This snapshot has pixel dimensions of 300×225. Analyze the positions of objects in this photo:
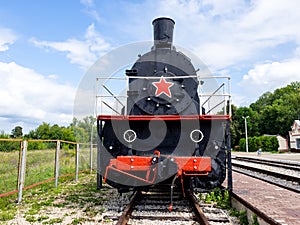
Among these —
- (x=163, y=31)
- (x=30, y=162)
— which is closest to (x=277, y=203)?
(x=163, y=31)

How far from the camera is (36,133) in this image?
44.7 metres

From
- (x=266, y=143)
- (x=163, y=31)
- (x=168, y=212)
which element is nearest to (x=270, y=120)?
(x=266, y=143)

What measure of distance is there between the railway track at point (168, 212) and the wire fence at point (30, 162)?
9.68ft

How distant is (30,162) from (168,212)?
542 centimetres

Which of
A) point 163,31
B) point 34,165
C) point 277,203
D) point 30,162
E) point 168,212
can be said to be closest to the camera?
point 168,212

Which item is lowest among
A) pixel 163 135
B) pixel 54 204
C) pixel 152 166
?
pixel 54 204

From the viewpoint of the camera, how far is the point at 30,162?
28.3 ft

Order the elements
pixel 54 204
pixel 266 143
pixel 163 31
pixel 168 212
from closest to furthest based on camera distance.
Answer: pixel 168 212, pixel 54 204, pixel 163 31, pixel 266 143

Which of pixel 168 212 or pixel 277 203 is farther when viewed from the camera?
pixel 277 203

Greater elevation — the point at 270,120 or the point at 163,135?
the point at 270,120

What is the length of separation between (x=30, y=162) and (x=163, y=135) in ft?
16.8

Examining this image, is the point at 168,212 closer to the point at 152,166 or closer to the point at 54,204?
the point at 152,166

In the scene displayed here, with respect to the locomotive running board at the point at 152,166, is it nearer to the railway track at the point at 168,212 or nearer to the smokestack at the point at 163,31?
the railway track at the point at 168,212

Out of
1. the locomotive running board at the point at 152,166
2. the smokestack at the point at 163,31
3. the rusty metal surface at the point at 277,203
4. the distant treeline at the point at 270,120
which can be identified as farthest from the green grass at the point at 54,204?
the distant treeline at the point at 270,120
